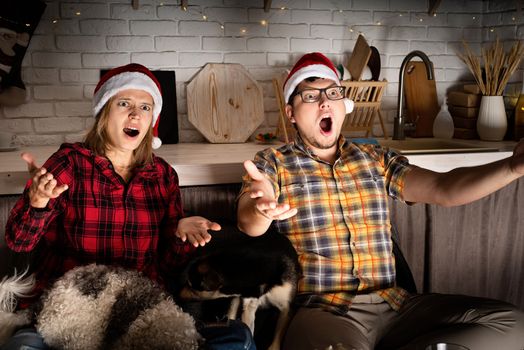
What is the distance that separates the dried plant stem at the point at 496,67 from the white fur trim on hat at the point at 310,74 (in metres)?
1.03

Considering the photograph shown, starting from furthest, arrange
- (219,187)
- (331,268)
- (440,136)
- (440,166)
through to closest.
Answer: (440,136) < (440,166) < (219,187) < (331,268)

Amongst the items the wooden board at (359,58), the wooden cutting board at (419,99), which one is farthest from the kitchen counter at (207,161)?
the wooden board at (359,58)

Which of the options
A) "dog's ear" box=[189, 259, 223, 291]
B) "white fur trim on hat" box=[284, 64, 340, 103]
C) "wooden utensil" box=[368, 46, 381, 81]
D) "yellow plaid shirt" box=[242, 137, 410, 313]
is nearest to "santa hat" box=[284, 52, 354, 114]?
"white fur trim on hat" box=[284, 64, 340, 103]

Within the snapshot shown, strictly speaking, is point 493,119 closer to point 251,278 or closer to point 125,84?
point 251,278

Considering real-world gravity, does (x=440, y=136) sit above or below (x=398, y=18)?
below

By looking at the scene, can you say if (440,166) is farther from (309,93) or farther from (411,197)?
(309,93)

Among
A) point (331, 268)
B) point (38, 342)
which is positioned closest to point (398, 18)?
point (331, 268)

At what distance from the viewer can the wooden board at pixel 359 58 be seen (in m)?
2.24

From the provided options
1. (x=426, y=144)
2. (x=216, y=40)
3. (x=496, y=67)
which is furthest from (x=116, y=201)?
(x=496, y=67)

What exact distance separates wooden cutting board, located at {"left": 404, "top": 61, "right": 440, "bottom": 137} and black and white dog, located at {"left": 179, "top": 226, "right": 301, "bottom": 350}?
1.25 meters

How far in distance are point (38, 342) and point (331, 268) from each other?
2.50 ft

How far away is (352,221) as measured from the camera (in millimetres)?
1567

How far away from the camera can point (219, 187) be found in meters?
1.80

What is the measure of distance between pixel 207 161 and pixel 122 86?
40 centimetres
